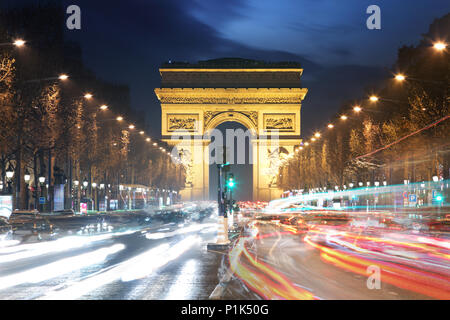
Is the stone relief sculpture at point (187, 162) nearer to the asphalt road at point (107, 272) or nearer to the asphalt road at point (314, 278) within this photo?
the asphalt road at point (107, 272)

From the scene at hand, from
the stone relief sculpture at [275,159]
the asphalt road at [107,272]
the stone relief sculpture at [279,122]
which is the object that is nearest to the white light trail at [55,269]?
the asphalt road at [107,272]

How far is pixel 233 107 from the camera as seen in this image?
93.8 m

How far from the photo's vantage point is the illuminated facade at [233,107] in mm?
92000

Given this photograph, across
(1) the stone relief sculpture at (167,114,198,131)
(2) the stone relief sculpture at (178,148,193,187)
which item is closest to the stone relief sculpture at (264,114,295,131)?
(1) the stone relief sculpture at (167,114,198,131)

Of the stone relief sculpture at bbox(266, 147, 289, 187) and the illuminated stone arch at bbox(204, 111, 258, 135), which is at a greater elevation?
the illuminated stone arch at bbox(204, 111, 258, 135)

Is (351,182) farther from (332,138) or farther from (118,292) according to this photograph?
(118,292)

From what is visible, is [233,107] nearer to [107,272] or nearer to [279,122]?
[279,122]

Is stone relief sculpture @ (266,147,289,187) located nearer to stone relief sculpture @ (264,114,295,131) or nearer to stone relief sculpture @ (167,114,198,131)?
stone relief sculpture @ (264,114,295,131)

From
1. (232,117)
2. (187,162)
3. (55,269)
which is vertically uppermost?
(232,117)

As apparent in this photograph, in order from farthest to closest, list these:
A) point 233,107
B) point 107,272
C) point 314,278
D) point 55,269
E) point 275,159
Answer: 1. point 233,107
2. point 275,159
3. point 55,269
4. point 107,272
5. point 314,278

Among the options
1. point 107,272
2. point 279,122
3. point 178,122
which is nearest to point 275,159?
point 279,122

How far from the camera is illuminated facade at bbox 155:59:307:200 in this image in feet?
302
